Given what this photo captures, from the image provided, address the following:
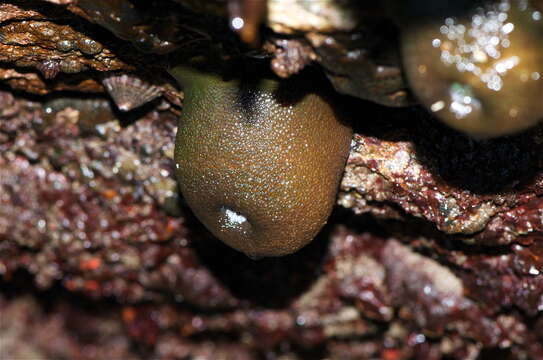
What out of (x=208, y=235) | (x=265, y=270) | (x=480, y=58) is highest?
(x=480, y=58)

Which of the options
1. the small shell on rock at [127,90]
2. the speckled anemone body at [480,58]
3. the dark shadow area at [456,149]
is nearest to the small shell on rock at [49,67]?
the small shell on rock at [127,90]

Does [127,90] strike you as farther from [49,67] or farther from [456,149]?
[456,149]

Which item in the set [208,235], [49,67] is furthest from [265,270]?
[49,67]

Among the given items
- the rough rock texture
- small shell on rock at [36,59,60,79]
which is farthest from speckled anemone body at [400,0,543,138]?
small shell on rock at [36,59,60,79]

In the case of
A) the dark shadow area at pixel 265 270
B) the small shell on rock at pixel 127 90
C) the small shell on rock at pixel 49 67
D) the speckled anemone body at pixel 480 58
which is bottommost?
the dark shadow area at pixel 265 270

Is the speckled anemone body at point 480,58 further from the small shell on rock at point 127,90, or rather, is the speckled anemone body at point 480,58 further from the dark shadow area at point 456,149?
A: the small shell on rock at point 127,90

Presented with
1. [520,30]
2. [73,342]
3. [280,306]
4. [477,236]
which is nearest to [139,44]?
[520,30]
